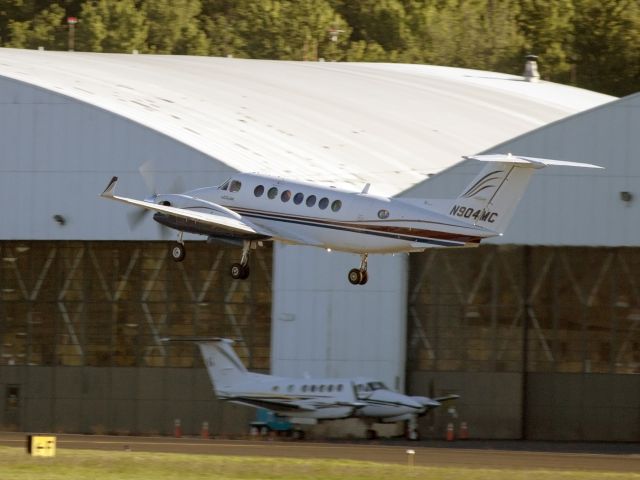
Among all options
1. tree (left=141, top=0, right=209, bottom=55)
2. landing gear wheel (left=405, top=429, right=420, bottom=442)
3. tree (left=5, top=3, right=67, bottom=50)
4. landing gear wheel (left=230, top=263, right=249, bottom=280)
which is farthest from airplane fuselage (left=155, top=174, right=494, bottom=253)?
tree (left=141, top=0, right=209, bottom=55)

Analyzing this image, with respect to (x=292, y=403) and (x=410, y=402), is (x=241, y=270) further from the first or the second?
(x=410, y=402)

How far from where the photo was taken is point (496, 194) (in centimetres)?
4662

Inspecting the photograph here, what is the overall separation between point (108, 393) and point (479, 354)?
666 inches

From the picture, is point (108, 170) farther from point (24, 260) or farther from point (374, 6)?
point (374, 6)

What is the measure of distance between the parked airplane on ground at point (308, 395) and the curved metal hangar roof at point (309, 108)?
8.47m

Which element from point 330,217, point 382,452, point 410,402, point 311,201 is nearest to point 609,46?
point 410,402

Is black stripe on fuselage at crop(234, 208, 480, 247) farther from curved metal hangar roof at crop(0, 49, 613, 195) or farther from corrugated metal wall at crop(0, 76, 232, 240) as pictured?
corrugated metal wall at crop(0, 76, 232, 240)

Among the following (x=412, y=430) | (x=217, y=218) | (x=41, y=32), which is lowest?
(x=412, y=430)

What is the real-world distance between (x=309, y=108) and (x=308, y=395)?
67.7 feet

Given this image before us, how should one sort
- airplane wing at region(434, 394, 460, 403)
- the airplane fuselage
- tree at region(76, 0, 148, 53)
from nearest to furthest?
the airplane fuselage → airplane wing at region(434, 394, 460, 403) → tree at region(76, 0, 148, 53)

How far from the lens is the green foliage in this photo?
5655 inches

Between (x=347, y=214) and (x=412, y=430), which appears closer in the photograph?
(x=347, y=214)

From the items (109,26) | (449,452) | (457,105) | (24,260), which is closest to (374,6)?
(109,26)

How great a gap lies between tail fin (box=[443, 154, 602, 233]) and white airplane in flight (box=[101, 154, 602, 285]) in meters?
0.03
